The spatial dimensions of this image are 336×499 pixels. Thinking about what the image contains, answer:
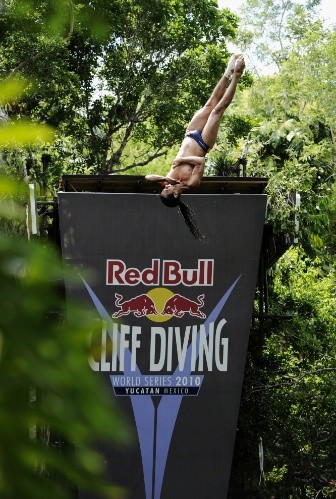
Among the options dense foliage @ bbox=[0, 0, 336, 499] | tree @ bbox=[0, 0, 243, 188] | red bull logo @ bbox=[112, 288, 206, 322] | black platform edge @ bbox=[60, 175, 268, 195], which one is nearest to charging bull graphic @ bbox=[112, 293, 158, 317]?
red bull logo @ bbox=[112, 288, 206, 322]

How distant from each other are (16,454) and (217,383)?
32.0 feet

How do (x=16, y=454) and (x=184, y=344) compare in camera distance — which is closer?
(x=16, y=454)

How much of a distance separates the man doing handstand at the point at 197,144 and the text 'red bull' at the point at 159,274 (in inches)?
79.5

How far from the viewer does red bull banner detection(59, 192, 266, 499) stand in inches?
393

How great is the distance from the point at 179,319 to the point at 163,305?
0.21m

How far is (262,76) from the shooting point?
33.1 m

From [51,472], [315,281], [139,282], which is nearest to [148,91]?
[315,281]

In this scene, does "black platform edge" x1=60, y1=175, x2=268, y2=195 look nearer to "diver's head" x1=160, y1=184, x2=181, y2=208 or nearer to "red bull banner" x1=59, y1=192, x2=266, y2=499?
"red bull banner" x1=59, y1=192, x2=266, y2=499

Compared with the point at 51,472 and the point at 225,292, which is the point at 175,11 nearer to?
the point at 225,292

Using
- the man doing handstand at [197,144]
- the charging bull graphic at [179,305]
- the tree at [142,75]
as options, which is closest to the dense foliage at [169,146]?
the tree at [142,75]

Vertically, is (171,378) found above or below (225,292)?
below

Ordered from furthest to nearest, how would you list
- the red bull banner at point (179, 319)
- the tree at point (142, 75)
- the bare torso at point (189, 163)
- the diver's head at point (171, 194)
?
the tree at point (142, 75) < the red bull banner at point (179, 319) < the diver's head at point (171, 194) < the bare torso at point (189, 163)

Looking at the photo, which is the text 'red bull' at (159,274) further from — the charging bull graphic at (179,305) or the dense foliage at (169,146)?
the dense foliage at (169,146)

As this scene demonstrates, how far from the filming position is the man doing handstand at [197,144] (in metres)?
7.51
